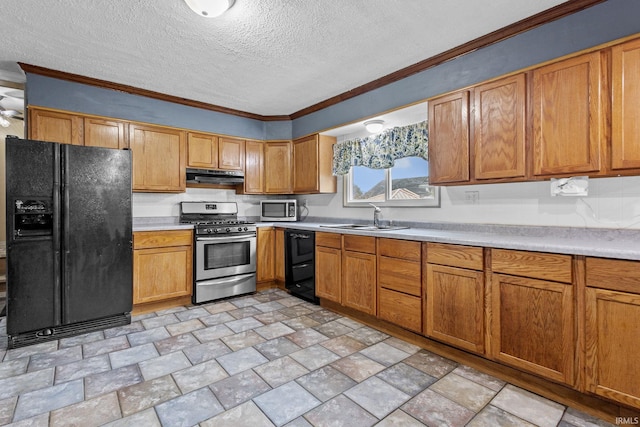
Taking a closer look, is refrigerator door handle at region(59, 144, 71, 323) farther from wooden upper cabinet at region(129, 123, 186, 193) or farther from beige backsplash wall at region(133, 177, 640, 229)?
beige backsplash wall at region(133, 177, 640, 229)

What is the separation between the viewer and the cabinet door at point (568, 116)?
198 cm

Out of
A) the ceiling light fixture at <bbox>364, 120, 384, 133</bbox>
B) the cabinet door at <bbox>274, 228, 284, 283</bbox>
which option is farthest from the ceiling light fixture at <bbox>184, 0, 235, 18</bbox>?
the cabinet door at <bbox>274, 228, 284, 283</bbox>

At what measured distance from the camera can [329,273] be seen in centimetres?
352

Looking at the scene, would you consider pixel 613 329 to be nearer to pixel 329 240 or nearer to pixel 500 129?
pixel 500 129

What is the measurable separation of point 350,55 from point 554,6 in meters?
1.52

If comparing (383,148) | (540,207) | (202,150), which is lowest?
(540,207)

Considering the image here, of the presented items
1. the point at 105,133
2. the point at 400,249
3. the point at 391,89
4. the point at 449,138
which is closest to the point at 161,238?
the point at 105,133

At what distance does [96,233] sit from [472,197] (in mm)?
3560

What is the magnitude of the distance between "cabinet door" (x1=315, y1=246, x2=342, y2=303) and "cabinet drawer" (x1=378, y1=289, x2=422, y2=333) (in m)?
0.59

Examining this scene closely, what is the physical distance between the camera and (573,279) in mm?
1809

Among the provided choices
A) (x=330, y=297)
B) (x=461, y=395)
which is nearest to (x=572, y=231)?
(x=461, y=395)

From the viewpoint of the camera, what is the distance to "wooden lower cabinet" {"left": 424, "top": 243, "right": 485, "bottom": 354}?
2232 millimetres

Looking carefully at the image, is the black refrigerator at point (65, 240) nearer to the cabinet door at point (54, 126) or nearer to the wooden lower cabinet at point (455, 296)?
the cabinet door at point (54, 126)

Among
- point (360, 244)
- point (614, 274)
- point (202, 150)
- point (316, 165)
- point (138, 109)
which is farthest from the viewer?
point (316, 165)
